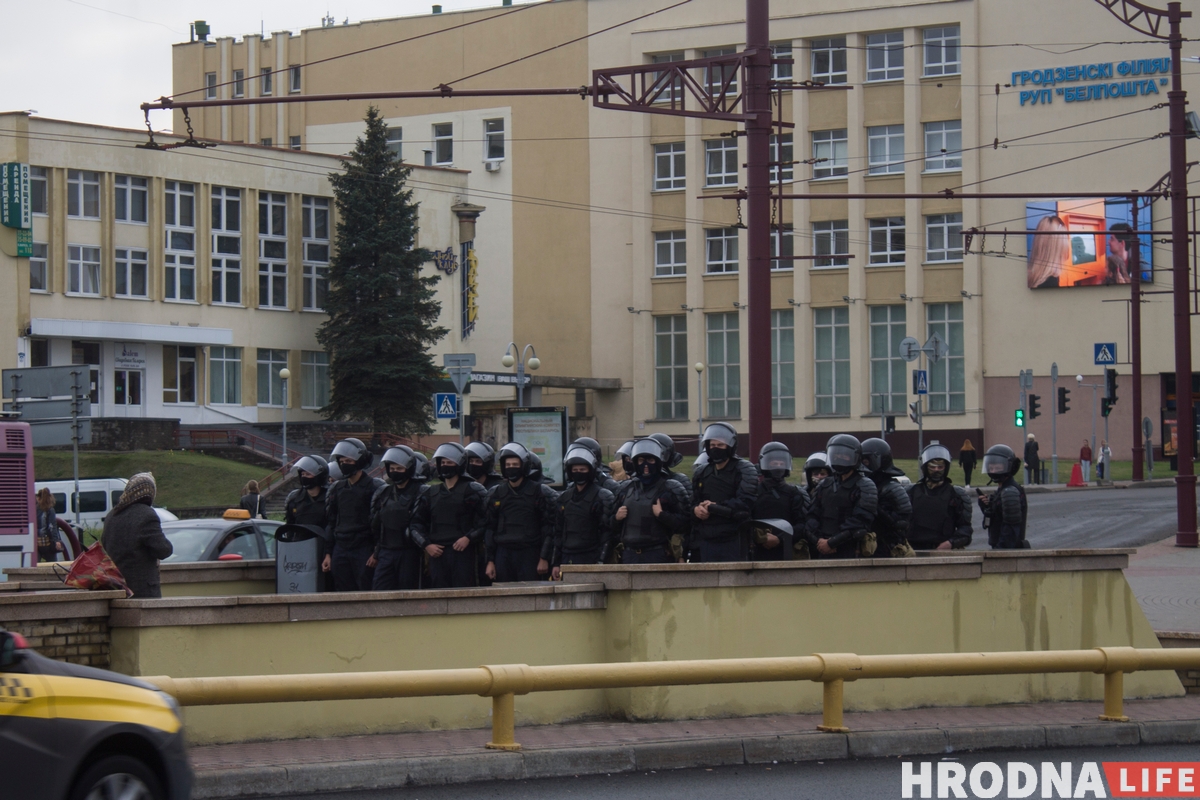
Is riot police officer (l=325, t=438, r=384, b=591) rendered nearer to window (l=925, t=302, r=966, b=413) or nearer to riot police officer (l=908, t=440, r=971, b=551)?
riot police officer (l=908, t=440, r=971, b=551)

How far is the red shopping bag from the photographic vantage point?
884 cm

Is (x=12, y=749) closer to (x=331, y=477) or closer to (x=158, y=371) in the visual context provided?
(x=331, y=477)

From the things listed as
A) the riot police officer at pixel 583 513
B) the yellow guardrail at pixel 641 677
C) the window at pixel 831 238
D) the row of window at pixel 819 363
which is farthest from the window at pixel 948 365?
the yellow guardrail at pixel 641 677

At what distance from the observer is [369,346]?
51.5 m

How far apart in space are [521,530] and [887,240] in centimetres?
4615

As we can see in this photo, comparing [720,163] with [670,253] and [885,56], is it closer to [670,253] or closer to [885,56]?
[670,253]

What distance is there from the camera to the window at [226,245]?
54.2m

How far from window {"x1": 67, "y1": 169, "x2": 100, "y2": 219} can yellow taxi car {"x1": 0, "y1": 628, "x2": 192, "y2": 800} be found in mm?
47420

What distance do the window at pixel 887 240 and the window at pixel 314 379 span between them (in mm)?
21356

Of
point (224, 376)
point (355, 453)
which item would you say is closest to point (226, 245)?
point (224, 376)

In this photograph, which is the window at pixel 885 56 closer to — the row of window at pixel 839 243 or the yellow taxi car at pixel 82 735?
the row of window at pixel 839 243

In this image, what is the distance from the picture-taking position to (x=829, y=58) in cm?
5625

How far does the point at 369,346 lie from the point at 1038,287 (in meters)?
24.2

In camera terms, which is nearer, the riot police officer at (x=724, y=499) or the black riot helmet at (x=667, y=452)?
the riot police officer at (x=724, y=499)
